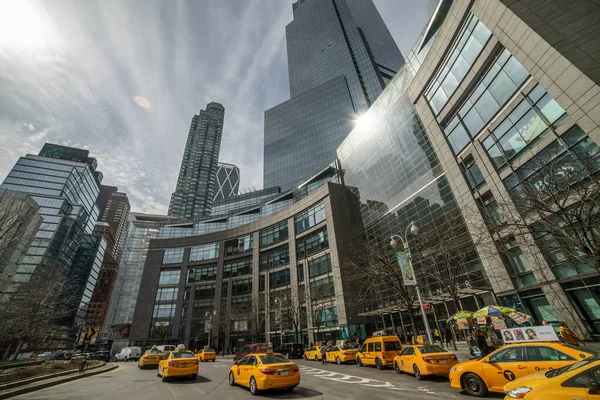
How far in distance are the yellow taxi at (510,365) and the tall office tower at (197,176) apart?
170m

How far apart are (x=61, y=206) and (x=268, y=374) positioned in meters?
122

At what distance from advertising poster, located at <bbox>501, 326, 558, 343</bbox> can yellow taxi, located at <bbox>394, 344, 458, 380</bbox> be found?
2.54 m

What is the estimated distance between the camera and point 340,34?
125 metres

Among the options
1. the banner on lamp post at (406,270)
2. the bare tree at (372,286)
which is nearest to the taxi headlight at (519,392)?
the banner on lamp post at (406,270)

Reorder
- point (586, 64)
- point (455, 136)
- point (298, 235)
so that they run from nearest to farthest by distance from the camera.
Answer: point (586, 64) < point (455, 136) < point (298, 235)

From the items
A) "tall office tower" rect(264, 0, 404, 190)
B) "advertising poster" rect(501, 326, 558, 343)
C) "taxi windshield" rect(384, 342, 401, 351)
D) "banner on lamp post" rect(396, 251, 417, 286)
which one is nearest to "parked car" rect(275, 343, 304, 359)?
"taxi windshield" rect(384, 342, 401, 351)

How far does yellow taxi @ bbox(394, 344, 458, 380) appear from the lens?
34.3 ft

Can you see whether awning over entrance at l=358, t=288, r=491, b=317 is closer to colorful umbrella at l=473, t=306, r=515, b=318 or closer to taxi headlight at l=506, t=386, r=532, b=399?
colorful umbrella at l=473, t=306, r=515, b=318

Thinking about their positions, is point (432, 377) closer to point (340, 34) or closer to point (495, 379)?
point (495, 379)

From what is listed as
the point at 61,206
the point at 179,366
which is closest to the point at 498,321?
the point at 179,366

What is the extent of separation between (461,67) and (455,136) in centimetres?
612

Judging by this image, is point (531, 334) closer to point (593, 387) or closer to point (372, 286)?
point (593, 387)

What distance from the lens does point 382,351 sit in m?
14.9

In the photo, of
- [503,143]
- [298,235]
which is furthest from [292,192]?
[503,143]
